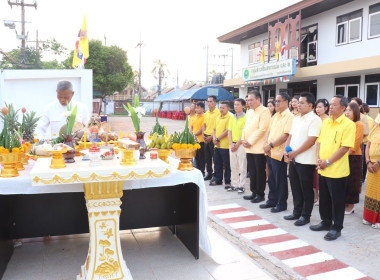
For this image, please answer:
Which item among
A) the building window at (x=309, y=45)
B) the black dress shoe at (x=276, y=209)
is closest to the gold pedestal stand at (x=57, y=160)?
the black dress shoe at (x=276, y=209)

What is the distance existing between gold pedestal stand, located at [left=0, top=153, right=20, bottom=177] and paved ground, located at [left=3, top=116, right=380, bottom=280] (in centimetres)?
104

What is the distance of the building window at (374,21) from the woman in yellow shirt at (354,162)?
9318mm

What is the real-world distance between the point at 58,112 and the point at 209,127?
3.47 metres

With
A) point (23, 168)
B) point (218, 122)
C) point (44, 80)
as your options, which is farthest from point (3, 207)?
point (44, 80)

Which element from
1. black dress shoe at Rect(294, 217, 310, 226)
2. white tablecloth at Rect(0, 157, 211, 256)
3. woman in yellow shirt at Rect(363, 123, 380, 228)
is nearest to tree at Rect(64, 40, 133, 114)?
black dress shoe at Rect(294, 217, 310, 226)

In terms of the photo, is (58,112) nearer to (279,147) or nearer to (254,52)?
(279,147)

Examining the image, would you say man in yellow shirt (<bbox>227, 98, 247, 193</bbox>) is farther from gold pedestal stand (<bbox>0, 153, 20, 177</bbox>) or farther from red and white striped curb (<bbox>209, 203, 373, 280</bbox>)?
gold pedestal stand (<bbox>0, 153, 20, 177</bbox>)

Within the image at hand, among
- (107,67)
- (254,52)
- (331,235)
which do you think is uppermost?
(107,67)

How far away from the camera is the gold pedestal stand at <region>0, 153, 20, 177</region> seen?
9.68 feet

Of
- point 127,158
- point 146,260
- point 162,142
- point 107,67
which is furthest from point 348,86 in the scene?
point 107,67

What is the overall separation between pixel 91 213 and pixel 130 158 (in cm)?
57

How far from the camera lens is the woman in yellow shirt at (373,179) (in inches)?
174

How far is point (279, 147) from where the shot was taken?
5.24m

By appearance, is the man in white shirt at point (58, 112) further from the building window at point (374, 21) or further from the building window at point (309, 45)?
the building window at point (309, 45)
